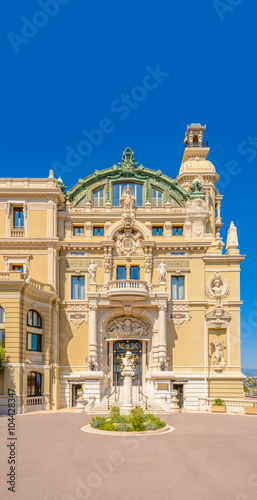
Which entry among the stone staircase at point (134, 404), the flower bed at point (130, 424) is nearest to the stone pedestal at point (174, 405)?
the stone staircase at point (134, 404)

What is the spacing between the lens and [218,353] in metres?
40.5

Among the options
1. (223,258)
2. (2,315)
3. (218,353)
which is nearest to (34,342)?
(2,315)

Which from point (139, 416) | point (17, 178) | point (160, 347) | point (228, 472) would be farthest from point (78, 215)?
point (228, 472)

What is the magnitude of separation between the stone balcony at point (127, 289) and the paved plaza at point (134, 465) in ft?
47.9

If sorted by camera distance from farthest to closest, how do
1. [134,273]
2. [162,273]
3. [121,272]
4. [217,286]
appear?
[121,272], [134,273], [217,286], [162,273]

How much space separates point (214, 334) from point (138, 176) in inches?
639

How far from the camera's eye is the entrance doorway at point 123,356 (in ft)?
133

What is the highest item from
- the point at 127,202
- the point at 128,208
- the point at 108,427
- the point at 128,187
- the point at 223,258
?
the point at 128,187

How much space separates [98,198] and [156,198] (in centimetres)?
550

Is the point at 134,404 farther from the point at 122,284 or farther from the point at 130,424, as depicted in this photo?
the point at 130,424

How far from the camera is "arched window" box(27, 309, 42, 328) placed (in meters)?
37.3

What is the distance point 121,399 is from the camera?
36.5 meters

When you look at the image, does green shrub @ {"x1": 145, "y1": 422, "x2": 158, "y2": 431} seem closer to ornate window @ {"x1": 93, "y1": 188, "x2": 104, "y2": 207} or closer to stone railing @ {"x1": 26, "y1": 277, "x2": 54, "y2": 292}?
stone railing @ {"x1": 26, "y1": 277, "x2": 54, "y2": 292}

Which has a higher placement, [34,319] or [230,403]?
[34,319]
